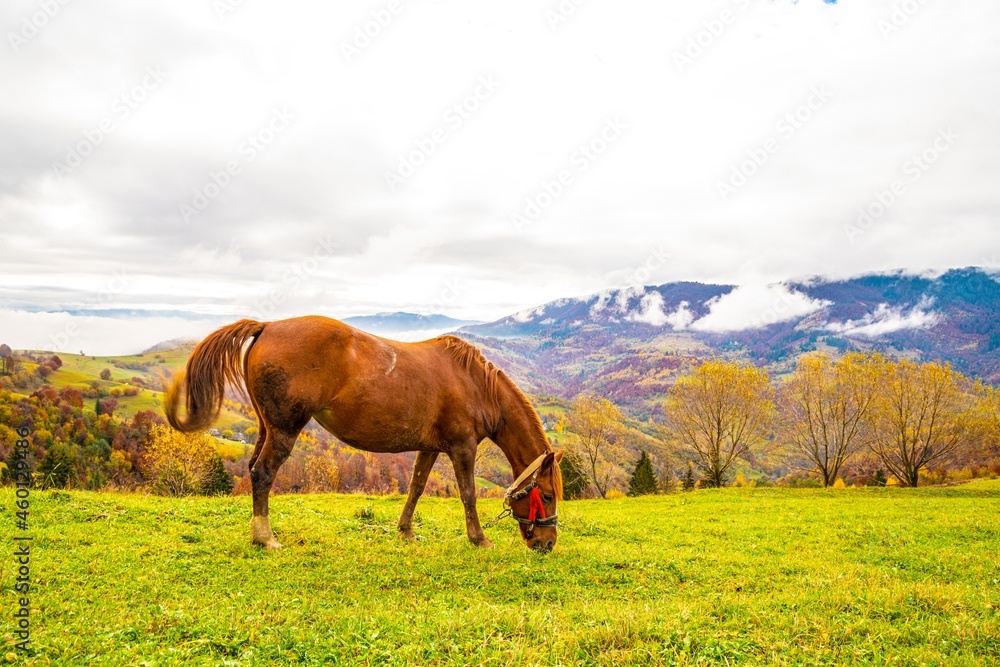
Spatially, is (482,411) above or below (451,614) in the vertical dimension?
above

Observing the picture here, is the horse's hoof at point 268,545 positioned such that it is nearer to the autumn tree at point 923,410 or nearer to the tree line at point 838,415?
the tree line at point 838,415

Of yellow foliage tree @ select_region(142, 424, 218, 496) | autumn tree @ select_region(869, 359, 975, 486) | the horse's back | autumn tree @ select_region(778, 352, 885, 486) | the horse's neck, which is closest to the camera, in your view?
the horse's back

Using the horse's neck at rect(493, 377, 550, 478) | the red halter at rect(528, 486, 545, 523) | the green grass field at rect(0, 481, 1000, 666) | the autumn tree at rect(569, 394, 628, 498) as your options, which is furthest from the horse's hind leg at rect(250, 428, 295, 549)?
the autumn tree at rect(569, 394, 628, 498)

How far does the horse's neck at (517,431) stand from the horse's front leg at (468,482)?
2.49 feet

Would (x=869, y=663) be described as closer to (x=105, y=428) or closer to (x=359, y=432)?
(x=359, y=432)

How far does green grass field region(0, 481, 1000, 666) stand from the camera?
5.05 meters

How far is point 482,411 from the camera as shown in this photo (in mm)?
10164

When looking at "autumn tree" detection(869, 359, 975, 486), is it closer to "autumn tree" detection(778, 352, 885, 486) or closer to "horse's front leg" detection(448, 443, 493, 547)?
"autumn tree" detection(778, 352, 885, 486)

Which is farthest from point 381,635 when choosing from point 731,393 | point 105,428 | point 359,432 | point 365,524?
point 105,428

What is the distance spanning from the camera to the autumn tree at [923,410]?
48.0 meters

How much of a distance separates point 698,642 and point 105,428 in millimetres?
94121

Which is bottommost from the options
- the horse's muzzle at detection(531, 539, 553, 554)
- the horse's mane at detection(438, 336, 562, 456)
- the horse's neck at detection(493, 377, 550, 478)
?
the horse's muzzle at detection(531, 539, 553, 554)

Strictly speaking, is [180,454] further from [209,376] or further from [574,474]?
[209,376]

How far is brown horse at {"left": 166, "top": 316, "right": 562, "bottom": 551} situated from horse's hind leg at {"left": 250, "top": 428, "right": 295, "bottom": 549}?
2cm
